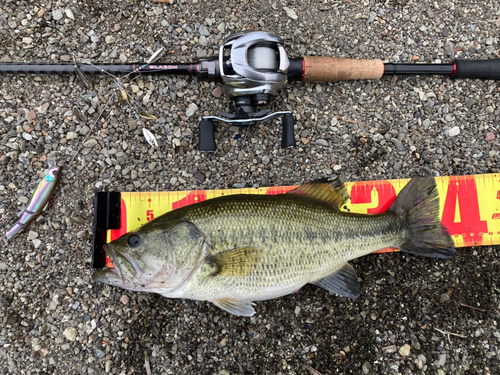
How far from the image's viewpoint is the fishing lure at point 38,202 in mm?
2703

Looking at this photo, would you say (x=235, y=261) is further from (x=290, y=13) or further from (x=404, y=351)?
(x=290, y=13)

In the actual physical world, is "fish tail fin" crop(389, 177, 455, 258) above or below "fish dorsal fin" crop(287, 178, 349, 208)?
below

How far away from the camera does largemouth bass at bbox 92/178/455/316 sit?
83.7 inches

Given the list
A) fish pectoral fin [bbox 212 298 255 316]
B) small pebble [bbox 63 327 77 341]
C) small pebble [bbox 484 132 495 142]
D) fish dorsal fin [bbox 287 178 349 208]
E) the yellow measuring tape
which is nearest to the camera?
fish pectoral fin [bbox 212 298 255 316]

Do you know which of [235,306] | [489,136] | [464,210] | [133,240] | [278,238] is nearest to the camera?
[133,240]

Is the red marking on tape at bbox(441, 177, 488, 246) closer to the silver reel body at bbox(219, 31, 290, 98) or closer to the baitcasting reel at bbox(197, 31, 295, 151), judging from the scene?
the baitcasting reel at bbox(197, 31, 295, 151)

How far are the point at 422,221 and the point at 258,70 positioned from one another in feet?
6.00

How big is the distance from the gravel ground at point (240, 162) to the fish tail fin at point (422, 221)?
0.32 meters

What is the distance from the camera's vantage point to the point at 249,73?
7.92 ft

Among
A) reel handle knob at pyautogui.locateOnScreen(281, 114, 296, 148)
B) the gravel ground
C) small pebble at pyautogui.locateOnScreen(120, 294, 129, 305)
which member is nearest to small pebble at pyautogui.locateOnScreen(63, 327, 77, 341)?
the gravel ground

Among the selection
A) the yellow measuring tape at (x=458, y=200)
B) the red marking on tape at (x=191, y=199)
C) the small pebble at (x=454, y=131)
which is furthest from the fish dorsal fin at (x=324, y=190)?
the small pebble at (x=454, y=131)

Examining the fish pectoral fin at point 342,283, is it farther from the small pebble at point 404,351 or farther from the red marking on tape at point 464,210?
the red marking on tape at point 464,210

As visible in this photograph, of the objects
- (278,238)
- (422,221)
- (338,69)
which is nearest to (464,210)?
(422,221)

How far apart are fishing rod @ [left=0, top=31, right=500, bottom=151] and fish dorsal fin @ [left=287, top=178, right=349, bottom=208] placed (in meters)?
0.43
